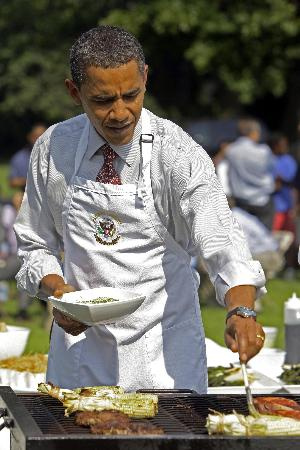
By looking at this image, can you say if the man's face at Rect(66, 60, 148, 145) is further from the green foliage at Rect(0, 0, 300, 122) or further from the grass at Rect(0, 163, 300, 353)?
the green foliage at Rect(0, 0, 300, 122)

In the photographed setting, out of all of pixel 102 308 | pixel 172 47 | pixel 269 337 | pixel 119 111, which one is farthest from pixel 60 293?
pixel 172 47

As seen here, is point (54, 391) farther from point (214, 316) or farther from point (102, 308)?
point (214, 316)

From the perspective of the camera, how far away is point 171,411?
11.9 ft

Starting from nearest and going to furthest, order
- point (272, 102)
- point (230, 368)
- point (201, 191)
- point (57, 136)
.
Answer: point (201, 191) < point (57, 136) < point (230, 368) < point (272, 102)

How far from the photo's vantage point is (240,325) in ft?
11.5

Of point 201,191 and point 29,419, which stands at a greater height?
point 201,191

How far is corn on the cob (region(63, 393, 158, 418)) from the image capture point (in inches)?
140

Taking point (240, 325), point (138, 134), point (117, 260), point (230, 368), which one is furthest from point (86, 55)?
point (230, 368)

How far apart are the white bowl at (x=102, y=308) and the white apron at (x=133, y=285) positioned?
0.54 ft

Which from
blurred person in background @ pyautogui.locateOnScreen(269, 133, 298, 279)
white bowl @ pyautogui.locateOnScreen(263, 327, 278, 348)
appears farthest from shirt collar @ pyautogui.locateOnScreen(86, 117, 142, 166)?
blurred person in background @ pyautogui.locateOnScreen(269, 133, 298, 279)

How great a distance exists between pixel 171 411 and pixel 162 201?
0.66 meters

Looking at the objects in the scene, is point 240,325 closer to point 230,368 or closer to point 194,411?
point 194,411

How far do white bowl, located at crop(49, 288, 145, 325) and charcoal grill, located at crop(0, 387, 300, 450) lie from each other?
0.79 feet

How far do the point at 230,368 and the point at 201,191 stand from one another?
2059mm
